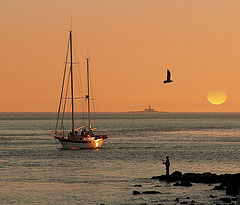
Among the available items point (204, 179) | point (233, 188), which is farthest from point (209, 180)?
point (233, 188)

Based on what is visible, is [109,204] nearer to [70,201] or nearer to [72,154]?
[70,201]

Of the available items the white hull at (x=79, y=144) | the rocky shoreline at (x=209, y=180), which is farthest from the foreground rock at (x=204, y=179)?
the white hull at (x=79, y=144)

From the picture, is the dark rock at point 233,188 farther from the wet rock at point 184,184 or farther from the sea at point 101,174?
Answer: the wet rock at point 184,184

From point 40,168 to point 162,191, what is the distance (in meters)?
26.5

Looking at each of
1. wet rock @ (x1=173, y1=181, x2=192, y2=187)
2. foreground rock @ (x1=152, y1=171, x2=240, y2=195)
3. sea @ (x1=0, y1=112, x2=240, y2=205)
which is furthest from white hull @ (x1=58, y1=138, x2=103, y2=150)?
wet rock @ (x1=173, y1=181, x2=192, y2=187)

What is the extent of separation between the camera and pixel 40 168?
3253 inches

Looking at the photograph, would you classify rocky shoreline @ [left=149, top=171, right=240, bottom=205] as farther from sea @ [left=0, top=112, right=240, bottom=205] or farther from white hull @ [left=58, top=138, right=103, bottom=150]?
white hull @ [left=58, top=138, right=103, bottom=150]

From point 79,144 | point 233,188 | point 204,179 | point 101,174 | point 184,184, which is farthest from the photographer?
point 79,144

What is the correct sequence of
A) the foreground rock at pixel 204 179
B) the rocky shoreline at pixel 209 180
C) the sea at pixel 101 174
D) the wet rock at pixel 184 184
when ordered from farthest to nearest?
the wet rock at pixel 184 184, the foreground rock at pixel 204 179, the rocky shoreline at pixel 209 180, the sea at pixel 101 174

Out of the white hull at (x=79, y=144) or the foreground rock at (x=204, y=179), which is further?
the white hull at (x=79, y=144)

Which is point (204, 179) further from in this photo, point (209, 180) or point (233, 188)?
point (233, 188)

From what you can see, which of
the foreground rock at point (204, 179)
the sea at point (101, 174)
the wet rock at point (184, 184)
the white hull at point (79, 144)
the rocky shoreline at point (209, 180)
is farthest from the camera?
the white hull at point (79, 144)

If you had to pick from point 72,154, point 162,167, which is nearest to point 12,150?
point 72,154

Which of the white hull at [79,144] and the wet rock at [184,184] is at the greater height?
the white hull at [79,144]
